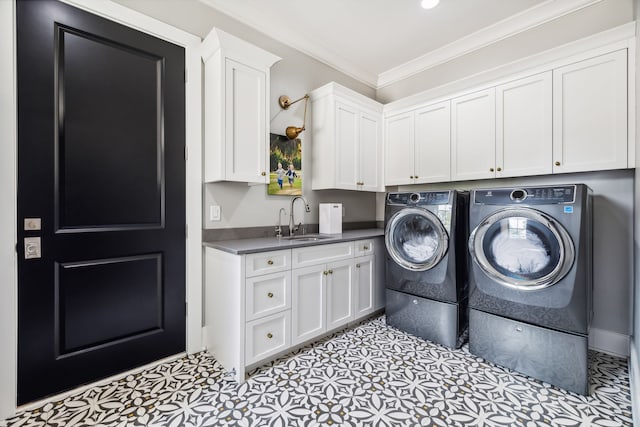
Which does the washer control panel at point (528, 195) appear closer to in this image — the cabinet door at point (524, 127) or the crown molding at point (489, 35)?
the cabinet door at point (524, 127)

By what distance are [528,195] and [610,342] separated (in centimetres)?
142

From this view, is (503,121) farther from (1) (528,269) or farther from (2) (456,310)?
(2) (456,310)

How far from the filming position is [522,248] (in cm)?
191

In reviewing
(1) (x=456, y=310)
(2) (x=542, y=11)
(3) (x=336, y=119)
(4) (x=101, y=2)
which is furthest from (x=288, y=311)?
(2) (x=542, y=11)

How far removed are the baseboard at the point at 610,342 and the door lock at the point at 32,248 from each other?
152 inches

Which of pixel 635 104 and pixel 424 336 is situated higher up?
pixel 635 104

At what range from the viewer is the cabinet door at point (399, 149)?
3.09m

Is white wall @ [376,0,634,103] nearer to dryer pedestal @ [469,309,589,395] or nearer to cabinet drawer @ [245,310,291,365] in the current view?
dryer pedestal @ [469,309,589,395]

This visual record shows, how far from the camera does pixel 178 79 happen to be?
2100 mm

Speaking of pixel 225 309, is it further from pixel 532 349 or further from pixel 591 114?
pixel 591 114

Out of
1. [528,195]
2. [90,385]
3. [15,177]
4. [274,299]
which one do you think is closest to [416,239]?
[528,195]

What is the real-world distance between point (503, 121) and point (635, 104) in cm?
76

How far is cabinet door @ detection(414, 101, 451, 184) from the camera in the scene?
281cm

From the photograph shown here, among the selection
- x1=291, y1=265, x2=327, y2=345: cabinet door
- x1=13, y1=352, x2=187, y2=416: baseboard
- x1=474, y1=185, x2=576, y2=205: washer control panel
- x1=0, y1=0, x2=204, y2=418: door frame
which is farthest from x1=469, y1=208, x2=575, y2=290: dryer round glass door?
x1=13, y1=352, x2=187, y2=416: baseboard
